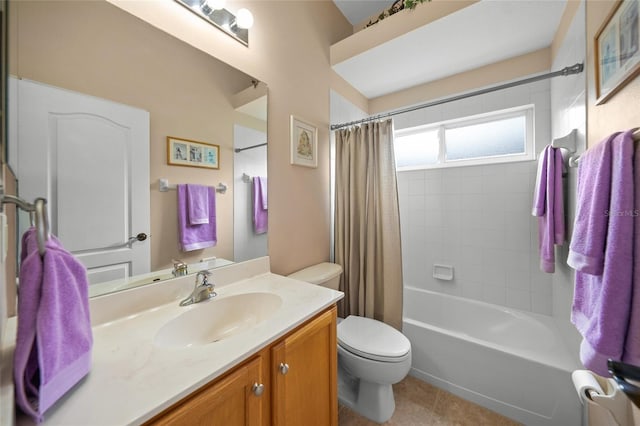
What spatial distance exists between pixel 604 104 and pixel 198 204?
72.4 inches

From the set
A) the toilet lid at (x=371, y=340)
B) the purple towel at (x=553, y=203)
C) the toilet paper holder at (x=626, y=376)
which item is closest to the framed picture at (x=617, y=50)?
the purple towel at (x=553, y=203)

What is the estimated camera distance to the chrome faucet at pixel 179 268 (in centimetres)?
103

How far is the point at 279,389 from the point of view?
0.80 meters

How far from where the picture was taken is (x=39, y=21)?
0.73 metres

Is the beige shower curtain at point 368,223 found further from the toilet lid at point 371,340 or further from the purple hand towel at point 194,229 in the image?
the purple hand towel at point 194,229

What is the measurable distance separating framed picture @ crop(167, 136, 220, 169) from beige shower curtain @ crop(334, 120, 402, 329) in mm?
1043

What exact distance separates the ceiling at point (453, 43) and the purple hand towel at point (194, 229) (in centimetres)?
162

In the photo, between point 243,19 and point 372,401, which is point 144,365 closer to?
point 372,401

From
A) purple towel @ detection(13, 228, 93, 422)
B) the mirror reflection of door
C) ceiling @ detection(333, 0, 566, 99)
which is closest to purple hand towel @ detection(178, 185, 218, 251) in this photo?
the mirror reflection of door

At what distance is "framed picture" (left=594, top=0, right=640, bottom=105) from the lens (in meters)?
0.77

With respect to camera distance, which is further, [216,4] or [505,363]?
[505,363]

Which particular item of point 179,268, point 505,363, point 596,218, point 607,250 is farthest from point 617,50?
point 179,268

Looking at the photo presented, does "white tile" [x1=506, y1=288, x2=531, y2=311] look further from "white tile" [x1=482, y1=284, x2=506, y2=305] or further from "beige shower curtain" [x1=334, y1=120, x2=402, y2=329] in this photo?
"beige shower curtain" [x1=334, y1=120, x2=402, y2=329]

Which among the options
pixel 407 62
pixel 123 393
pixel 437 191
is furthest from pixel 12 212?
pixel 437 191
